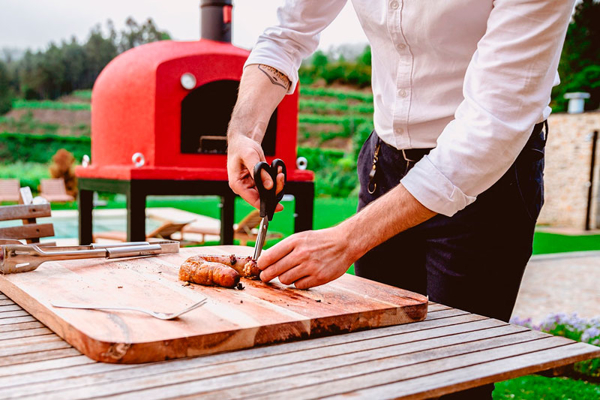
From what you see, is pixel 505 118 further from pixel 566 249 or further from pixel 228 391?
pixel 566 249

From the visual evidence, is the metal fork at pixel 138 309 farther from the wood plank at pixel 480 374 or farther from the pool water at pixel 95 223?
the pool water at pixel 95 223

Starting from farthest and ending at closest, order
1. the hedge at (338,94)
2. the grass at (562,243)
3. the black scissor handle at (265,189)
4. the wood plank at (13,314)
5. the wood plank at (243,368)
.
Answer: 1. the hedge at (338,94)
2. the grass at (562,243)
3. the black scissor handle at (265,189)
4. the wood plank at (13,314)
5. the wood plank at (243,368)

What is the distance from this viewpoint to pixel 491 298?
154cm

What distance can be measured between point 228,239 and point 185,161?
3.03 ft

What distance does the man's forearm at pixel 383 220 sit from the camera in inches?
48.7

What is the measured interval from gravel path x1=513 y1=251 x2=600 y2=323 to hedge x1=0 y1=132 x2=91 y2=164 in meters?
20.7

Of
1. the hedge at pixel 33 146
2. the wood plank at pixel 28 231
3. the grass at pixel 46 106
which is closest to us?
the wood plank at pixel 28 231

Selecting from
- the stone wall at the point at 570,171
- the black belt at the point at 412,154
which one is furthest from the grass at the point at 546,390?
the stone wall at the point at 570,171

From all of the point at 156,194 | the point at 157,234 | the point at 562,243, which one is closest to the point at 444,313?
the point at 156,194

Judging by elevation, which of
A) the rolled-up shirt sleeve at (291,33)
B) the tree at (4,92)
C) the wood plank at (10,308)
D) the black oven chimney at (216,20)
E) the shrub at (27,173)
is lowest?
the shrub at (27,173)

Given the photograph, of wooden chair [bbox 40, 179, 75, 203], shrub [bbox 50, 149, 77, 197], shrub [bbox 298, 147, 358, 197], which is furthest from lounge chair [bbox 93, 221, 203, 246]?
shrub [bbox 298, 147, 358, 197]

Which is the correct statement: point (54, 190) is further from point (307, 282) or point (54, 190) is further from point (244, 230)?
point (307, 282)

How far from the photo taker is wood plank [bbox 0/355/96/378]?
804mm

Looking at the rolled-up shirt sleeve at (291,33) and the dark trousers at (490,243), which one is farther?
the rolled-up shirt sleeve at (291,33)
